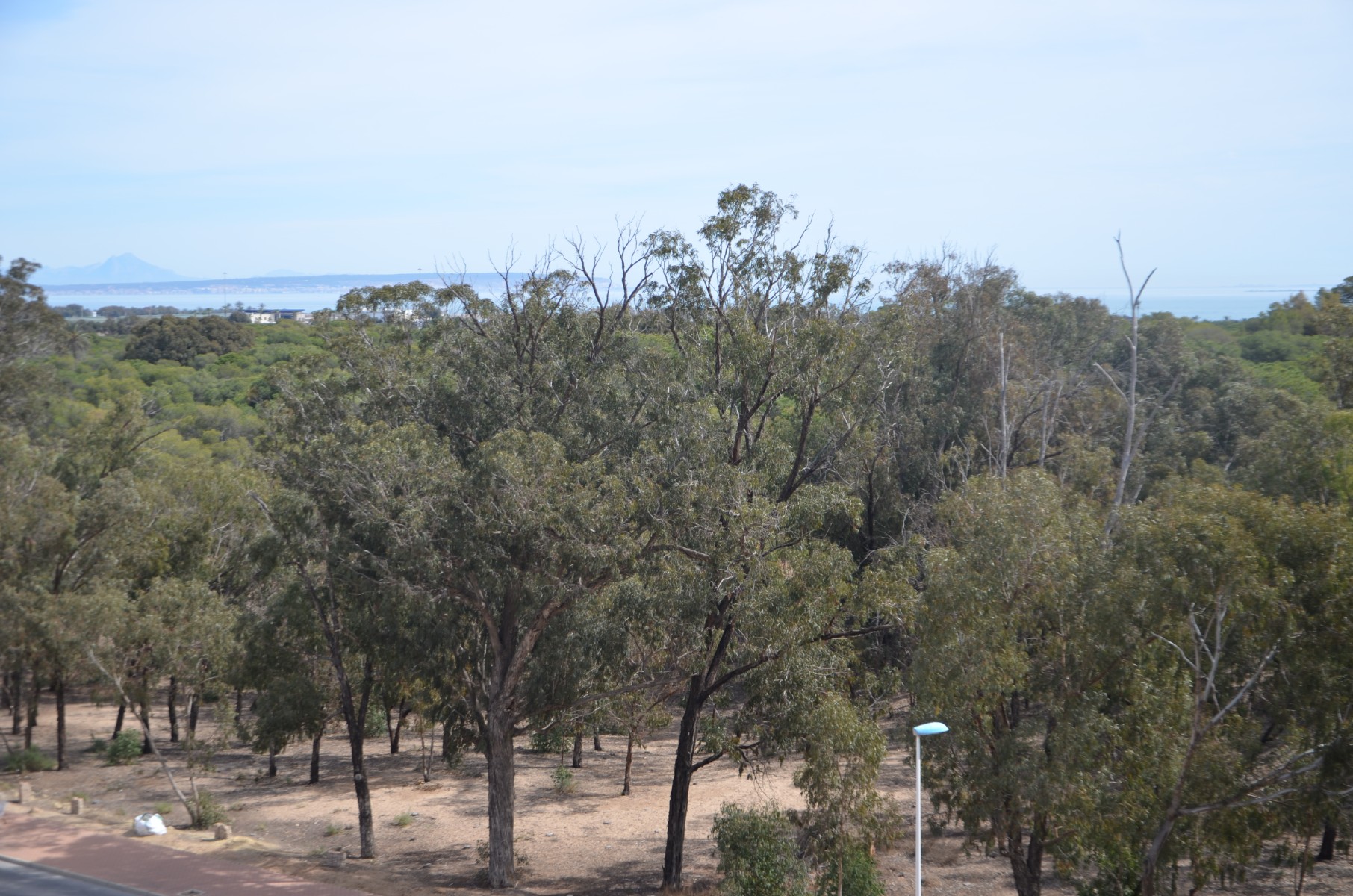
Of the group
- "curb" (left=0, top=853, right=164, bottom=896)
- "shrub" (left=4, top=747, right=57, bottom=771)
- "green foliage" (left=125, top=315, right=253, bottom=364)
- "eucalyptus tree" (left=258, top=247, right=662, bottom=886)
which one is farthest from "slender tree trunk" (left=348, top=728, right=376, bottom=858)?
"green foliage" (left=125, top=315, right=253, bottom=364)

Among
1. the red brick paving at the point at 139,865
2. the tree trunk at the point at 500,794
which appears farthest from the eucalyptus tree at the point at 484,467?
the red brick paving at the point at 139,865

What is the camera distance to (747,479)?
14.6m

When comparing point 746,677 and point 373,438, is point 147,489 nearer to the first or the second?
point 373,438

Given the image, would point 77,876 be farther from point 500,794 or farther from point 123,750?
point 123,750

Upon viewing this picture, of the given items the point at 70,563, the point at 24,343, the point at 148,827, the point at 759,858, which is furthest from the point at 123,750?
the point at 759,858

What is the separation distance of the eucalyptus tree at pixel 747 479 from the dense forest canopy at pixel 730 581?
0.21 ft

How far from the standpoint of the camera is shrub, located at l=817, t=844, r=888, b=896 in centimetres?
1509

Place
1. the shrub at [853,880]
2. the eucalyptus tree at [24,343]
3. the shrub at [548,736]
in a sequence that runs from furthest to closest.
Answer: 1. the eucalyptus tree at [24,343]
2. the shrub at [548,736]
3. the shrub at [853,880]

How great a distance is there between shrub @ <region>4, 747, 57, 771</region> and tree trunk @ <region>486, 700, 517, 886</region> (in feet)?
46.7

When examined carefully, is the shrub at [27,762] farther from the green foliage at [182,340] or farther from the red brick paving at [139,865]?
the green foliage at [182,340]

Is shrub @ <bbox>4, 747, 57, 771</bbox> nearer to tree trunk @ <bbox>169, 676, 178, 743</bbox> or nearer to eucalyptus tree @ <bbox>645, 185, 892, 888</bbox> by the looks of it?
tree trunk @ <bbox>169, 676, 178, 743</bbox>

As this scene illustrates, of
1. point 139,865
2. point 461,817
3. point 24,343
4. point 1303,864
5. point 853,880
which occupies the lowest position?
point 461,817

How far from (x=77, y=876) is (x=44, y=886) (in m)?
0.60

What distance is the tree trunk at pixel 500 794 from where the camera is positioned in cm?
1678
